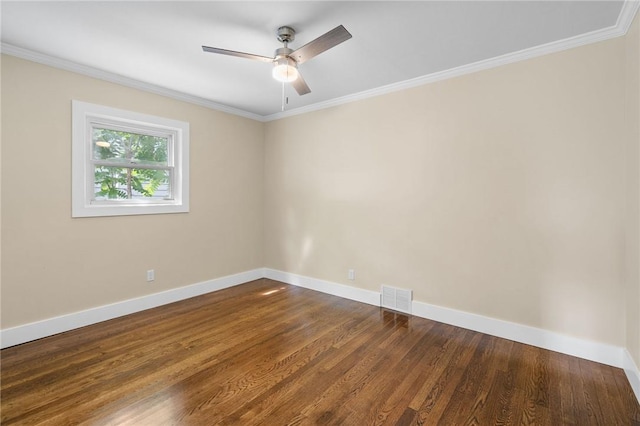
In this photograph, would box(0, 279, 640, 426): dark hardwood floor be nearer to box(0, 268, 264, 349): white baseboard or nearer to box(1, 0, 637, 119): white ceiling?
box(0, 268, 264, 349): white baseboard

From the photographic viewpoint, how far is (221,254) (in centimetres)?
431

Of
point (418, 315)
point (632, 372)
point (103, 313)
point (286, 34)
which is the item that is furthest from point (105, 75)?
point (632, 372)

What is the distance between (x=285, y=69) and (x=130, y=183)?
2383mm

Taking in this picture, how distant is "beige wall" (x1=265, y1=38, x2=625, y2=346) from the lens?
2.37 meters

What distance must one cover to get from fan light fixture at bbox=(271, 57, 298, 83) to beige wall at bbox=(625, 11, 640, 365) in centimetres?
230

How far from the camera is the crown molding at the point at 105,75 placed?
2602mm

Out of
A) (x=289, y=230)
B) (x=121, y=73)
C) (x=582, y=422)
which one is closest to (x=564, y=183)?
(x=582, y=422)

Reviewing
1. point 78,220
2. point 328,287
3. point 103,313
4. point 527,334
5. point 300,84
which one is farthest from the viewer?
point 328,287

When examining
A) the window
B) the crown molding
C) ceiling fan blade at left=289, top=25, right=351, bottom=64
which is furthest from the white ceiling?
the window

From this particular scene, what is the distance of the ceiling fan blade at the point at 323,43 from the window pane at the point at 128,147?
234 cm

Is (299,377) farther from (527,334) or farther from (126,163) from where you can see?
(126,163)

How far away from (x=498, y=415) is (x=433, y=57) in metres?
2.79

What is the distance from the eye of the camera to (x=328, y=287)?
4.11 m

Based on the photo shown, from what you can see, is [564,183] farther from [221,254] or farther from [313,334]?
[221,254]
